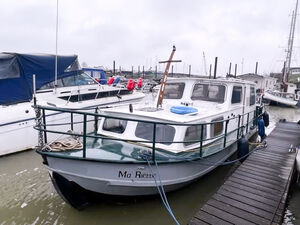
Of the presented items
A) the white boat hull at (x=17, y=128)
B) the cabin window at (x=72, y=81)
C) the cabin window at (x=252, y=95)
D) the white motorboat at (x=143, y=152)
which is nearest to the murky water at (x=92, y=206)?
the white motorboat at (x=143, y=152)

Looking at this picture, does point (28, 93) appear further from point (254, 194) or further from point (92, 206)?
point (254, 194)

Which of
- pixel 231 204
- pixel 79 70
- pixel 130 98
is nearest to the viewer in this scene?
pixel 231 204

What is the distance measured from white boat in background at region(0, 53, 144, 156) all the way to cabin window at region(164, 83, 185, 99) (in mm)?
3204

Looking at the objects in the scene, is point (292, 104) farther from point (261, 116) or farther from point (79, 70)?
point (79, 70)

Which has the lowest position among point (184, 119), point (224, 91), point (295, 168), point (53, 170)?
point (295, 168)

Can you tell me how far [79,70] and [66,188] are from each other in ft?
22.7

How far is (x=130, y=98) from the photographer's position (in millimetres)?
12836

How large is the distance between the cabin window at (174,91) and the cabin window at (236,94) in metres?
1.63

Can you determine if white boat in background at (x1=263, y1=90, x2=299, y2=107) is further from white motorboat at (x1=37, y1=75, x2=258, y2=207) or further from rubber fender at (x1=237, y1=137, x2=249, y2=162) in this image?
white motorboat at (x1=37, y1=75, x2=258, y2=207)

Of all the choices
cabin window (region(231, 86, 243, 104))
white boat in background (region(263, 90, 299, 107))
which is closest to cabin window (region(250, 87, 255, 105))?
cabin window (region(231, 86, 243, 104))

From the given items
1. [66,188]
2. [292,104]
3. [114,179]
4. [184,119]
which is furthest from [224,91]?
[292,104]

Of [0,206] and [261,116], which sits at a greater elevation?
[261,116]

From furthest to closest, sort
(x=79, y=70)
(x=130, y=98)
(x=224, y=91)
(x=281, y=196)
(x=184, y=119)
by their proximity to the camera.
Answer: (x=130, y=98), (x=79, y=70), (x=224, y=91), (x=184, y=119), (x=281, y=196)

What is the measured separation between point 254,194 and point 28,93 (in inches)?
325
